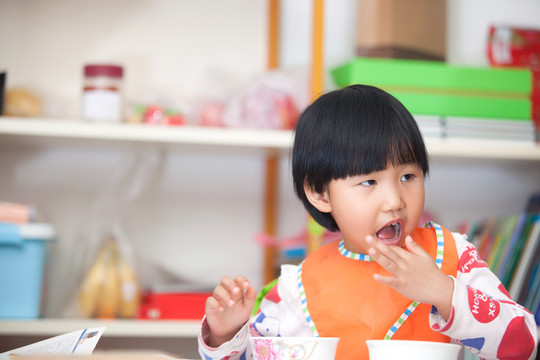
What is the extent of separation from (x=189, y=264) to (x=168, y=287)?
0.25 m

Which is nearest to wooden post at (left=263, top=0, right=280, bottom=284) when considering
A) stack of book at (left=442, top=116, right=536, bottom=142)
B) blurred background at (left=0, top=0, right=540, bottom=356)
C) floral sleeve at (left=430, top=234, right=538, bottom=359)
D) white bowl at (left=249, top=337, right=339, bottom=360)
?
blurred background at (left=0, top=0, right=540, bottom=356)

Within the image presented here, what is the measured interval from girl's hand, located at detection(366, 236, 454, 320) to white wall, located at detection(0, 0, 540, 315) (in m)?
1.14

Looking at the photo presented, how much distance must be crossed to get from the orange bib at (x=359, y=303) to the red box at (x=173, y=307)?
71cm

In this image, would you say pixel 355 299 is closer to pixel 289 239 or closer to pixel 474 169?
pixel 289 239

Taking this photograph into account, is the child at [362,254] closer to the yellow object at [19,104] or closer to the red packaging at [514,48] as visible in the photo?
the yellow object at [19,104]

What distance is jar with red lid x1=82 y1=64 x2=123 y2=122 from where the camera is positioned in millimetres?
1619

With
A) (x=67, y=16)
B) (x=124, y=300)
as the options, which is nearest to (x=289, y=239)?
(x=124, y=300)

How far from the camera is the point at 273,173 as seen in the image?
2016 mm

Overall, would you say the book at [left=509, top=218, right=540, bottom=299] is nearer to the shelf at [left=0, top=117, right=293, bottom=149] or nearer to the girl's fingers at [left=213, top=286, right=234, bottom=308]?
the shelf at [left=0, top=117, right=293, bottom=149]

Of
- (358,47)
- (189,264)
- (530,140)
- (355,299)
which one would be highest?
(358,47)

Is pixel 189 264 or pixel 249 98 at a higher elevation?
pixel 249 98

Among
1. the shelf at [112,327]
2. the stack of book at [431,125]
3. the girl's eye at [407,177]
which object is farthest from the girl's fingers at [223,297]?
the stack of book at [431,125]

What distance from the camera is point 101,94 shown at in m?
1.62

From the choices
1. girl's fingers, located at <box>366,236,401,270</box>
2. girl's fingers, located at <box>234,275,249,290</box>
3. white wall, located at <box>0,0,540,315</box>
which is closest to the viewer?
girl's fingers, located at <box>366,236,401,270</box>
